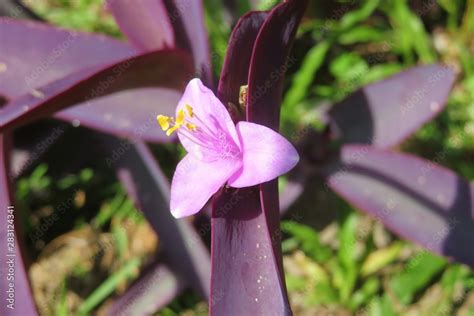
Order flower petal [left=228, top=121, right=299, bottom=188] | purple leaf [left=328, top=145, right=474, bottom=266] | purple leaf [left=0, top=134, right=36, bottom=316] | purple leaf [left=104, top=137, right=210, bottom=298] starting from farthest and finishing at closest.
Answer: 1. purple leaf [left=104, top=137, right=210, bottom=298]
2. purple leaf [left=328, top=145, right=474, bottom=266]
3. purple leaf [left=0, top=134, right=36, bottom=316]
4. flower petal [left=228, top=121, right=299, bottom=188]

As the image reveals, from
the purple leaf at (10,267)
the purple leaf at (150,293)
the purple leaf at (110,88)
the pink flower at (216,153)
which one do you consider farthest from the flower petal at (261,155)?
the purple leaf at (150,293)

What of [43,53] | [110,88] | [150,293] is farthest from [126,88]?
[150,293]

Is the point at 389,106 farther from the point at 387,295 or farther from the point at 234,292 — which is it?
the point at 234,292

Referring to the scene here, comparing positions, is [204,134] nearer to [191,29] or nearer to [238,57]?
[238,57]

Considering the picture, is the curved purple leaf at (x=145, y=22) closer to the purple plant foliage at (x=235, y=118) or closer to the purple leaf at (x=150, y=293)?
the purple plant foliage at (x=235, y=118)

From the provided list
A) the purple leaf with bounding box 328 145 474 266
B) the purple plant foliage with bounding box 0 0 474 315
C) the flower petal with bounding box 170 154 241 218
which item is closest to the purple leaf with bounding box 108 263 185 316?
the purple plant foliage with bounding box 0 0 474 315

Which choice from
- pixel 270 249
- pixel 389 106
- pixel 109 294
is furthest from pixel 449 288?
pixel 109 294

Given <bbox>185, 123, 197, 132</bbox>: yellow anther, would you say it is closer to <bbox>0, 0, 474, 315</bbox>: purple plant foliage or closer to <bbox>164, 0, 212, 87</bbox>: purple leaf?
<bbox>0, 0, 474, 315</bbox>: purple plant foliage
